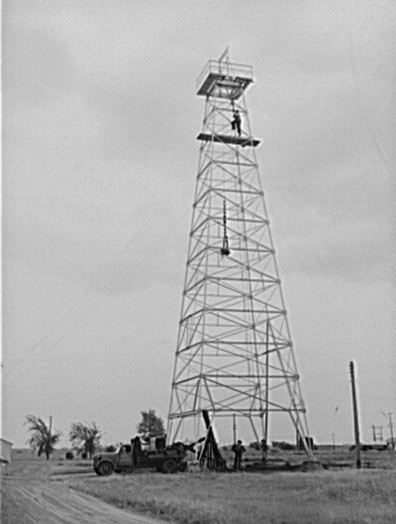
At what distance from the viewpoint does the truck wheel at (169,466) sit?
23703 millimetres

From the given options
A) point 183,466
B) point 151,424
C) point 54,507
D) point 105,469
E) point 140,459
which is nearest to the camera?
point 54,507

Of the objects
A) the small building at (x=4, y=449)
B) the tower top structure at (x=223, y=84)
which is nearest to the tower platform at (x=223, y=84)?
the tower top structure at (x=223, y=84)

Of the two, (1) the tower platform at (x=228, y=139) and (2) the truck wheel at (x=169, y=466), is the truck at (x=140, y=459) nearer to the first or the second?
(2) the truck wheel at (x=169, y=466)

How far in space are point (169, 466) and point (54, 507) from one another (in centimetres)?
1070

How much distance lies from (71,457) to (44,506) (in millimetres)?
21191

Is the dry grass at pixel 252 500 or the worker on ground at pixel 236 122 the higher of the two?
the worker on ground at pixel 236 122

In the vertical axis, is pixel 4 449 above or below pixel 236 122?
below

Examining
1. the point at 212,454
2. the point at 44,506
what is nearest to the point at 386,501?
the point at 44,506

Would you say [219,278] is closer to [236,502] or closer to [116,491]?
[116,491]

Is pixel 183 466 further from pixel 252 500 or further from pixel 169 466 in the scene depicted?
pixel 252 500

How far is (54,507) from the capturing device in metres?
13.6

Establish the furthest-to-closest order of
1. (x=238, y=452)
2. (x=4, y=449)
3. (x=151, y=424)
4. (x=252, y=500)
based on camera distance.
→ 1. (x=151, y=424)
2. (x=238, y=452)
3. (x=252, y=500)
4. (x=4, y=449)

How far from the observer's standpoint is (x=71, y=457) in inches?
1332

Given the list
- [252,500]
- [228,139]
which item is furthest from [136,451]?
[252,500]
